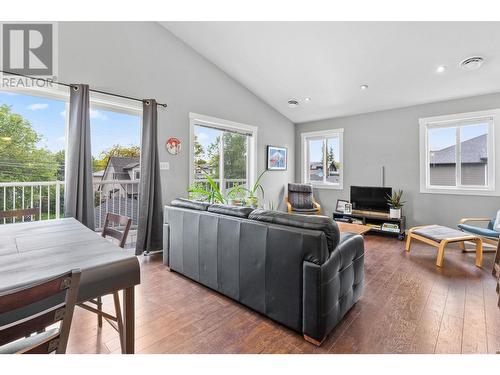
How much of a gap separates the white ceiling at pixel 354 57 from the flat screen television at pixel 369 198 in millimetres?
1622

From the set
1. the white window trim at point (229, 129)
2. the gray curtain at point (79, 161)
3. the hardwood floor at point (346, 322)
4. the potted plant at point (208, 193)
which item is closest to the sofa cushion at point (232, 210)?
the hardwood floor at point (346, 322)

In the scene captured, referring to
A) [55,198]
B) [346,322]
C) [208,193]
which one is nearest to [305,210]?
[208,193]

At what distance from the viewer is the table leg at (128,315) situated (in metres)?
1.25

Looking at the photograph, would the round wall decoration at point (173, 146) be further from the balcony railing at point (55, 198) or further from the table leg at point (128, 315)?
the table leg at point (128, 315)

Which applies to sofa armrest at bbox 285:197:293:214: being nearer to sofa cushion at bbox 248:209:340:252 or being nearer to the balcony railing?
the balcony railing

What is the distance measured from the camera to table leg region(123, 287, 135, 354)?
1.25 metres

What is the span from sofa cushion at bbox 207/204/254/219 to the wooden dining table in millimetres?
1018

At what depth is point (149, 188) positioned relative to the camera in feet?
11.3

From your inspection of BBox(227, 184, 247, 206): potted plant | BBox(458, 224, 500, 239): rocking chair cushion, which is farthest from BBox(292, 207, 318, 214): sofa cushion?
BBox(458, 224, 500, 239): rocking chair cushion

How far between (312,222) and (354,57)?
2.94 meters

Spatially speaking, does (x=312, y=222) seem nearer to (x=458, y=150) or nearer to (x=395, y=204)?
(x=395, y=204)

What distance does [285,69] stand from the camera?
4.11m

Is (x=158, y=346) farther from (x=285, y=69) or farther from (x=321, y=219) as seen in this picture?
(x=285, y=69)
